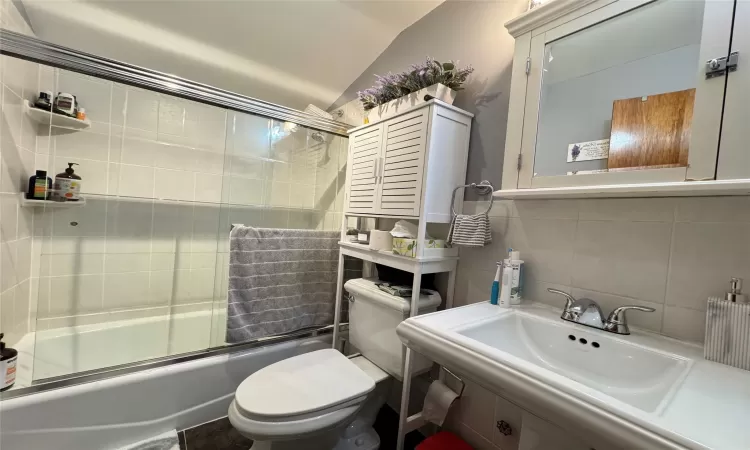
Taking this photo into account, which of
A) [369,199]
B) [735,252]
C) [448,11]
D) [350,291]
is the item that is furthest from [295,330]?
[448,11]

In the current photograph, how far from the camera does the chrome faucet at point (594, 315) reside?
85 cm

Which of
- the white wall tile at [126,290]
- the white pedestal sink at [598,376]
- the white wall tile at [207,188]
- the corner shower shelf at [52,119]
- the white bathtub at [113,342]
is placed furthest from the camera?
the white wall tile at [207,188]

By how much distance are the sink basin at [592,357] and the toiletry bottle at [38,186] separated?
6.95 ft

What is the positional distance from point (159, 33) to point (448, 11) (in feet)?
5.29

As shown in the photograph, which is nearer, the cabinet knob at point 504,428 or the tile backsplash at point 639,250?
the tile backsplash at point 639,250

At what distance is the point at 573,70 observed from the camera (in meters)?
1.03

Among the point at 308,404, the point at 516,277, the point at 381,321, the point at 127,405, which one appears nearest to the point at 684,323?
the point at 516,277

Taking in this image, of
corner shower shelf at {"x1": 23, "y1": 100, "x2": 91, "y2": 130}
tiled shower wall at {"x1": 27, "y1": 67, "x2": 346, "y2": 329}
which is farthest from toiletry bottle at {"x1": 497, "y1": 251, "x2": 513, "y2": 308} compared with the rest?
corner shower shelf at {"x1": 23, "y1": 100, "x2": 91, "y2": 130}

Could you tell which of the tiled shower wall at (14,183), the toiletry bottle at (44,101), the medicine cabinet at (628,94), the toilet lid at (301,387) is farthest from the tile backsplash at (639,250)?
the toiletry bottle at (44,101)

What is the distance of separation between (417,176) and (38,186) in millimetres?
1913

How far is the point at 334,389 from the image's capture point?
1141mm

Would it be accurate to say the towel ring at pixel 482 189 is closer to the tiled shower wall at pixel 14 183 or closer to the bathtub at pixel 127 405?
the bathtub at pixel 127 405

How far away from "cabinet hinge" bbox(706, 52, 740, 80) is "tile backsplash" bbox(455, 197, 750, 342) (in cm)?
31

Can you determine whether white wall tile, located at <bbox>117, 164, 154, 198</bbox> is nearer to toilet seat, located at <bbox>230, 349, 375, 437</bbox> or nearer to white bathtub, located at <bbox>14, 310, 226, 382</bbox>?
white bathtub, located at <bbox>14, 310, 226, 382</bbox>
